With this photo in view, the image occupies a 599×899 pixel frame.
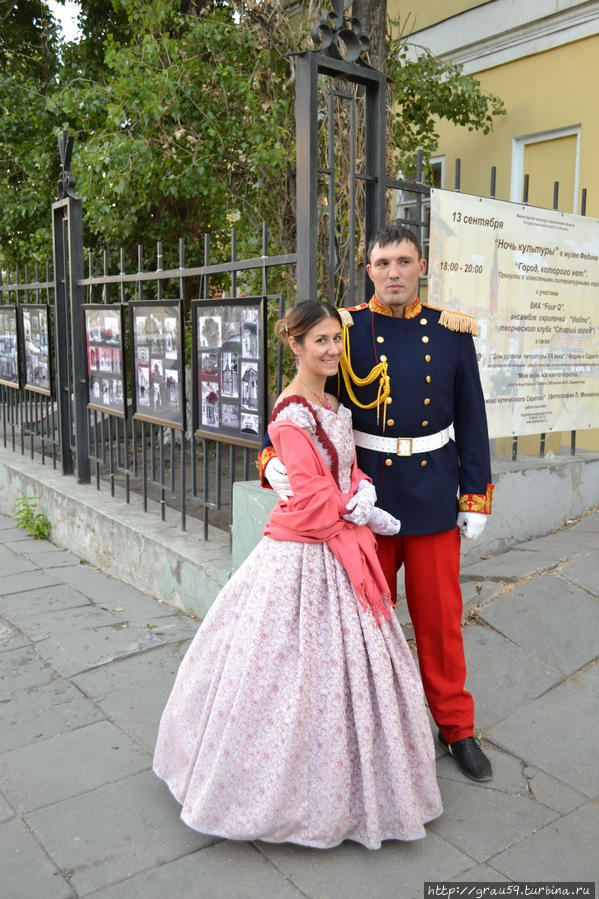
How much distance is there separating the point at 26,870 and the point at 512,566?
2.64 m

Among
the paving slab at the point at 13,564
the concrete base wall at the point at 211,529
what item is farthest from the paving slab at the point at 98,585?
the paving slab at the point at 13,564

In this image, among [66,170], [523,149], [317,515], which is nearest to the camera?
[317,515]

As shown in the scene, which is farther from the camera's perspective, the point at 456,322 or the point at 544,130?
the point at 544,130

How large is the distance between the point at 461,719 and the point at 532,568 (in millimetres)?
1352

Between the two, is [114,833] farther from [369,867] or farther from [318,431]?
[318,431]

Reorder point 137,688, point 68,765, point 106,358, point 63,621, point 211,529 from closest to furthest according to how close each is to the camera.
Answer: point 68,765 < point 137,688 < point 63,621 < point 211,529 < point 106,358

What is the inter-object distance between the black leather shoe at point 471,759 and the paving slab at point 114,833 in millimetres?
903

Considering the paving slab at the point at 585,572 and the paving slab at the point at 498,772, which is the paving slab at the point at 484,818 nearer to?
the paving slab at the point at 498,772

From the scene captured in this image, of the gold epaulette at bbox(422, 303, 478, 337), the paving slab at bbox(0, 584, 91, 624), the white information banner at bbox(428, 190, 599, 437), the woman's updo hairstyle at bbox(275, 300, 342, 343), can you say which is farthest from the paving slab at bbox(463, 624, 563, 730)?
the paving slab at bbox(0, 584, 91, 624)

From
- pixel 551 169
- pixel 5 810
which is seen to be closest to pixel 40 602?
pixel 5 810

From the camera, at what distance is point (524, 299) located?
4.39 m

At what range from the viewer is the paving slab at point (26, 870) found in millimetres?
2164

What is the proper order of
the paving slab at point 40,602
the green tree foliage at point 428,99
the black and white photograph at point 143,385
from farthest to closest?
the green tree foliage at point 428,99 → the black and white photograph at point 143,385 → the paving slab at point 40,602

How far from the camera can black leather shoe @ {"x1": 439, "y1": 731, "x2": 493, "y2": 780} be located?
2695 millimetres
